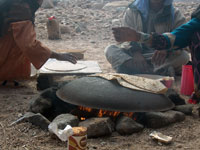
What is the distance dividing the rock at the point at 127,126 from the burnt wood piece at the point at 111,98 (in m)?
0.10

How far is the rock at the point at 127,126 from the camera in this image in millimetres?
2514

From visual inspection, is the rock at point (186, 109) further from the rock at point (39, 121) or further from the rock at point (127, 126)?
the rock at point (39, 121)

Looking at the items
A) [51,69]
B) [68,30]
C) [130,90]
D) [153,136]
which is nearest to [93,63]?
[51,69]

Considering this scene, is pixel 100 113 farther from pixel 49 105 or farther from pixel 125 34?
pixel 125 34

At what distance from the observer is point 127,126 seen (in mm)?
2512

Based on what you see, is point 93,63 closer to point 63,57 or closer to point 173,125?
point 63,57

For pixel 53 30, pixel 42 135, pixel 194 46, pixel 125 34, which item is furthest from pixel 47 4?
pixel 42 135

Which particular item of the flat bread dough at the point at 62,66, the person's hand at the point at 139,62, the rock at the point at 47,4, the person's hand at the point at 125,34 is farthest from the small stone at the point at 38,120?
the rock at the point at 47,4

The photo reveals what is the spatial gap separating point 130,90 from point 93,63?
69.2 inches

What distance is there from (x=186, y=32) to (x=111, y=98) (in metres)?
1.38

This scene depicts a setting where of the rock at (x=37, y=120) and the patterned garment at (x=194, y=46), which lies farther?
the patterned garment at (x=194, y=46)

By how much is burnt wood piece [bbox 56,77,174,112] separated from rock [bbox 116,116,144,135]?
10 centimetres

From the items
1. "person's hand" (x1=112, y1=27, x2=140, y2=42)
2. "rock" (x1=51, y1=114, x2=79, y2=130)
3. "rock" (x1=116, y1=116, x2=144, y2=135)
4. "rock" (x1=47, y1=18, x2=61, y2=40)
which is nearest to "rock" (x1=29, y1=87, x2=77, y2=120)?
"rock" (x1=51, y1=114, x2=79, y2=130)

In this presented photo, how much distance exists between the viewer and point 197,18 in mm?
3197
